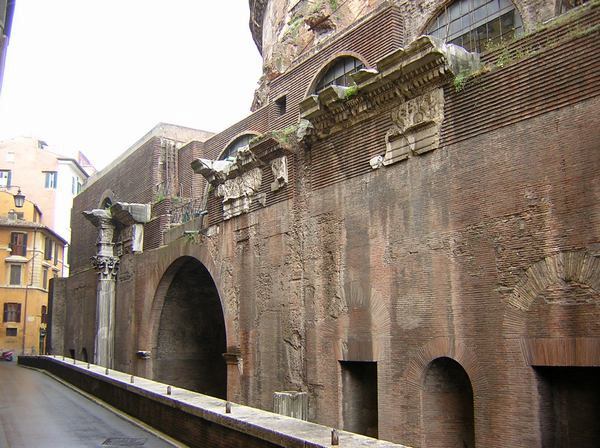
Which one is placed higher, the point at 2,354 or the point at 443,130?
the point at 443,130

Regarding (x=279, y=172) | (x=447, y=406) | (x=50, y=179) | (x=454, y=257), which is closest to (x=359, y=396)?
(x=447, y=406)

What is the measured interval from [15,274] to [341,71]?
36.0 m

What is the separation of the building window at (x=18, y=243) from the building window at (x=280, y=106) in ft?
110

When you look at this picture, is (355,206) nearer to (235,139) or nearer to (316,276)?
(316,276)

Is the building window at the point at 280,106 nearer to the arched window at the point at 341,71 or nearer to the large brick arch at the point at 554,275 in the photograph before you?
the arched window at the point at 341,71

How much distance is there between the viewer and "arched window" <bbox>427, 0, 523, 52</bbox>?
34.5 ft

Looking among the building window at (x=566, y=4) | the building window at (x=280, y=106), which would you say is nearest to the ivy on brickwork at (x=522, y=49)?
the building window at (x=566, y=4)

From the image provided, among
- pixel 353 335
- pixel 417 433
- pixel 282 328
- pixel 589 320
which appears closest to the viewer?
pixel 589 320

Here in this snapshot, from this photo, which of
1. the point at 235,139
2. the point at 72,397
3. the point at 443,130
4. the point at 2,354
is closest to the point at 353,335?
the point at 443,130

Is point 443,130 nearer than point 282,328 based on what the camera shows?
Yes

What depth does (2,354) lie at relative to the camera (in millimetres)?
37281

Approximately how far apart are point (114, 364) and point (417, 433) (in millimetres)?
13579

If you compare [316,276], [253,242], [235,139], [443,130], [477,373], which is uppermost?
[235,139]

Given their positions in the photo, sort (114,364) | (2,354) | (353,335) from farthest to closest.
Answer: (2,354) → (114,364) → (353,335)
